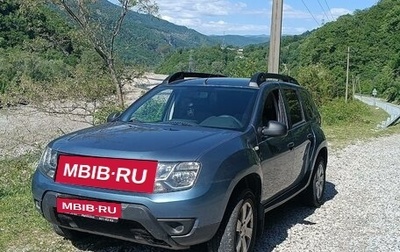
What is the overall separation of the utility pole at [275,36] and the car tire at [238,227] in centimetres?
940

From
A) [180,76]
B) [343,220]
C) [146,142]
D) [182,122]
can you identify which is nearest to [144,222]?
[146,142]

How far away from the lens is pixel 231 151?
3.78m

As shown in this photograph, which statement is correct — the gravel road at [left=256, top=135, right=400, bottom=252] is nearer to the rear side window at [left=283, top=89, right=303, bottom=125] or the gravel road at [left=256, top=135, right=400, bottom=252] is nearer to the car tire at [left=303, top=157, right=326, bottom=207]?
the car tire at [left=303, top=157, right=326, bottom=207]

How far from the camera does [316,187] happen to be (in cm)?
A: 637

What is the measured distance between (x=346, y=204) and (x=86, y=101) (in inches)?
331

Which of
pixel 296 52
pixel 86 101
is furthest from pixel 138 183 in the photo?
pixel 296 52

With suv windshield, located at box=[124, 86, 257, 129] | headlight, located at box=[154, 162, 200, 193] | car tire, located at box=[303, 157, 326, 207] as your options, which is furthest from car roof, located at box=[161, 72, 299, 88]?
headlight, located at box=[154, 162, 200, 193]

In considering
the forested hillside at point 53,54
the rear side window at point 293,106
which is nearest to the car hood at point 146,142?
the rear side window at point 293,106

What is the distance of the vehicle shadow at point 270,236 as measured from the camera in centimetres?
438

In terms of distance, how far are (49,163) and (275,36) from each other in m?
10.3

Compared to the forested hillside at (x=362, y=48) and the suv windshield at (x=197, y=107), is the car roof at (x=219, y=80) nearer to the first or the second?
the suv windshield at (x=197, y=107)

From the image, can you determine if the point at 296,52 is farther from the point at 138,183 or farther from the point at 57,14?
the point at 138,183

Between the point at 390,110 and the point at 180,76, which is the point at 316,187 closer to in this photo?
the point at 180,76

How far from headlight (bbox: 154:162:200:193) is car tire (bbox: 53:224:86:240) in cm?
128
